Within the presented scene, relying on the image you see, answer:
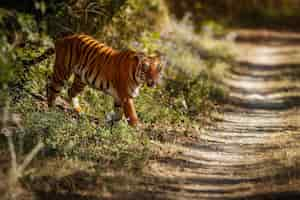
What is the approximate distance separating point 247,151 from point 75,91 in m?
2.90

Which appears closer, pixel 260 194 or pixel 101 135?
pixel 260 194

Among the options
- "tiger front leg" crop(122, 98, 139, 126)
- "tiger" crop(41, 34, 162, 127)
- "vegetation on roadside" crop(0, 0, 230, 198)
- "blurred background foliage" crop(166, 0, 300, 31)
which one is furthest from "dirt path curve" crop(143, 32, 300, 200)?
"blurred background foliage" crop(166, 0, 300, 31)

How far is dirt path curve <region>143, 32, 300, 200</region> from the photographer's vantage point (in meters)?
8.24

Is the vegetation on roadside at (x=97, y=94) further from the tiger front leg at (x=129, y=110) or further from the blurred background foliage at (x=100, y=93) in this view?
the tiger front leg at (x=129, y=110)

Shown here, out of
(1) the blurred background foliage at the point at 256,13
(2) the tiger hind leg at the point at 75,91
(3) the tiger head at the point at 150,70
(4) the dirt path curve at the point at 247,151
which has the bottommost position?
(4) the dirt path curve at the point at 247,151

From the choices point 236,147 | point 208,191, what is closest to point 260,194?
point 208,191

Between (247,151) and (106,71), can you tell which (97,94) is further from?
(247,151)

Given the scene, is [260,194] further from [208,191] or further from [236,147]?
[236,147]

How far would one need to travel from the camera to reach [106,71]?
1022cm

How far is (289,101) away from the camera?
13.8 m

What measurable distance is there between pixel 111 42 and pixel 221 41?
8.67 metres

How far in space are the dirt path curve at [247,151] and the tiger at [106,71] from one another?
1.14 m

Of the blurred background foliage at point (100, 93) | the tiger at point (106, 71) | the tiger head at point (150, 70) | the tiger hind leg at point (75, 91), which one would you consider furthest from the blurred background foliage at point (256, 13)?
the tiger head at point (150, 70)

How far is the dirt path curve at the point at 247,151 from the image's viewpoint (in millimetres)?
8238
